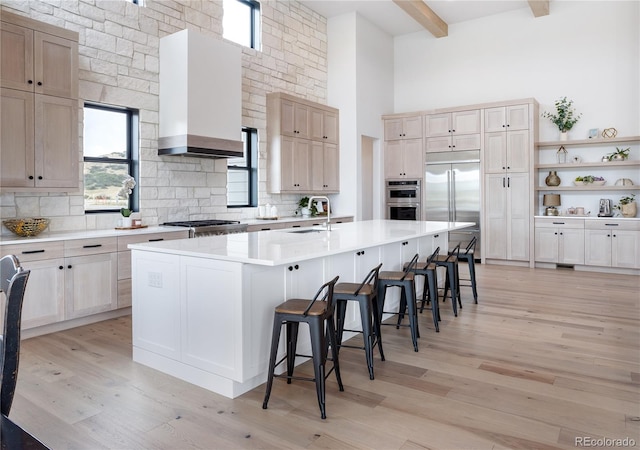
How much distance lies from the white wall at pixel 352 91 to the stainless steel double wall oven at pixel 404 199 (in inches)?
30.8

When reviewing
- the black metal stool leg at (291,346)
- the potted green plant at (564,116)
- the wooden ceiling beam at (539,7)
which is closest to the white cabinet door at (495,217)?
the potted green plant at (564,116)

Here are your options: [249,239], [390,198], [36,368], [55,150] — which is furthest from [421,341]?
[390,198]

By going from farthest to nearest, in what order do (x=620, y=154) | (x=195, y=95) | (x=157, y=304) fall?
(x=620, y=154)
(x=195, y=95)
(x=157, y=304)

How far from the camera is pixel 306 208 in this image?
7.41 m

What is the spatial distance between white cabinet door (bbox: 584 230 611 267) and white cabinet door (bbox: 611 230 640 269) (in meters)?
0.06

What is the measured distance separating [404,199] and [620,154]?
3.38m

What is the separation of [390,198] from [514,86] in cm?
287

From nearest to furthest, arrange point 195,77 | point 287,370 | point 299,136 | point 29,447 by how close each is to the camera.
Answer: point 29,447 < point 287,370 < point 195,77 < point 299,136

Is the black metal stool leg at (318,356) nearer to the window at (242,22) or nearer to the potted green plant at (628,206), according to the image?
the window at (242,22)

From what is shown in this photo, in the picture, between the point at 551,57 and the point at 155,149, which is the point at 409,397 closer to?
the point at 155,149

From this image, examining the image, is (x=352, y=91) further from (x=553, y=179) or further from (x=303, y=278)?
(x=303, y=278)

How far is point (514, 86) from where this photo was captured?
7844mm

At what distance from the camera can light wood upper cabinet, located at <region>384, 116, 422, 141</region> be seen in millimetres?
8234

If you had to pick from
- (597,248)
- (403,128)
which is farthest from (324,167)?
(597,248)
